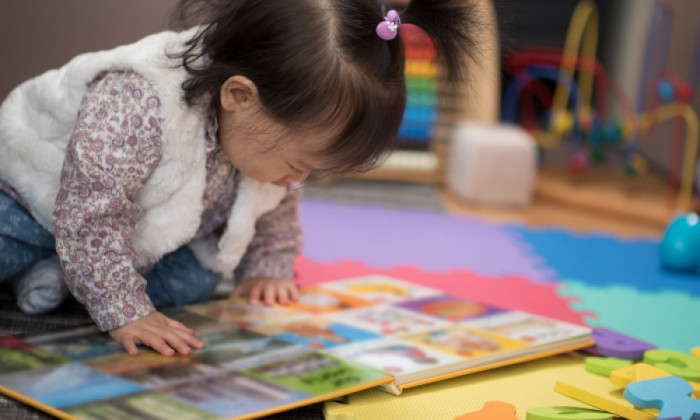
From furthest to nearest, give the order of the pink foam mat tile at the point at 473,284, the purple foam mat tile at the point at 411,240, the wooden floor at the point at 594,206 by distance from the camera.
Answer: the wooden floor at the point at 594,206, the purple foam mat tile at the point at 411,240, the pink foam mat tile at the point at 473,284

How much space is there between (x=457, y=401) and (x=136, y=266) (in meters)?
0.40

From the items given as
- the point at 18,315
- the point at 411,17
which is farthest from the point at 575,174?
the point at 18,315

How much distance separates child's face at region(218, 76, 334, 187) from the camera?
3.01ft

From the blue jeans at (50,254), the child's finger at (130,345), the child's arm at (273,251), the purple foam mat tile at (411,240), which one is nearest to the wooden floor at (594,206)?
the purple foam mat tile at (411,240)

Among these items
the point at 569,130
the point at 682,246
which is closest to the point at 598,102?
the point at 569,130

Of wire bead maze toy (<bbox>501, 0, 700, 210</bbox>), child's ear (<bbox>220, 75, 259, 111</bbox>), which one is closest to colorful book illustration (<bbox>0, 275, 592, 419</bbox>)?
child's ear (<bbox>220, 75, 259, 111</bbox>)

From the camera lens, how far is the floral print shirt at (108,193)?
0.90 m

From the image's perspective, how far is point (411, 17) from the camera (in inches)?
37.4

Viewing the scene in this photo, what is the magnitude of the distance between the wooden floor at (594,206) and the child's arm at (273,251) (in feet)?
2.95

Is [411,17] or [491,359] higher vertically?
[411,17]

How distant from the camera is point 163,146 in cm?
95

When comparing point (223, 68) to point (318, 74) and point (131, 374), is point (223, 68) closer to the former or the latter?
point (318, 74)

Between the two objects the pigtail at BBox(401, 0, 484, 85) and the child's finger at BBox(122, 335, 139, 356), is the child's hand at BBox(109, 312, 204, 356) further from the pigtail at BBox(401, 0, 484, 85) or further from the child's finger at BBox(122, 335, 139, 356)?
the pigtail at BBox(401, 0, 484, 85)

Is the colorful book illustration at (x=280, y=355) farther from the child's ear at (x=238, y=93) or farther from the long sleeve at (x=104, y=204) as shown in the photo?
the child's ear at (x=238, y=93)
